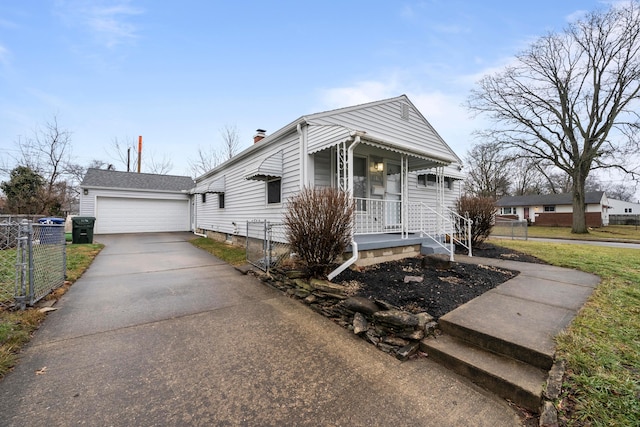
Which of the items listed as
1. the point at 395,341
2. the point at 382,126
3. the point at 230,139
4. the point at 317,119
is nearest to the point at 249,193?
the point at 317,119

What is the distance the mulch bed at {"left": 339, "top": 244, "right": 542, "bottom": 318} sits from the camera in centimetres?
A: 375

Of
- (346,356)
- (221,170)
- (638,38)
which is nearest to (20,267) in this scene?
(346,356)

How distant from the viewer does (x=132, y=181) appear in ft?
56.0

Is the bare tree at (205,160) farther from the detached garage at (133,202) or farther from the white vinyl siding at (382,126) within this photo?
the white vinyl siding at (382,126)

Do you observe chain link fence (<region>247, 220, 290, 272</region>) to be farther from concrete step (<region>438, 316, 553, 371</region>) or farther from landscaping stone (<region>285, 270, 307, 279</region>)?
concrete step (<region>438, 316, 553, 371</region>)

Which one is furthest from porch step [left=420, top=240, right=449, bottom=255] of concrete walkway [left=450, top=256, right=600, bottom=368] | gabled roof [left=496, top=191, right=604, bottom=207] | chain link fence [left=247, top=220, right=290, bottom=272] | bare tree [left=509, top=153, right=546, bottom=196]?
bare tree [left=509, top=153, right=546, bottom=196]

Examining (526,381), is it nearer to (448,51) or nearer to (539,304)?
(539,304)

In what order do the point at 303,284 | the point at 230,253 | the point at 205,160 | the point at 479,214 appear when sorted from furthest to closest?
the point at 205,160
the point at 230,253
the point at 479,214
the point at 303,284

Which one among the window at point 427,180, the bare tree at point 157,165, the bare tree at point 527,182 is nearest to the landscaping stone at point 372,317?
the window at point 427,180

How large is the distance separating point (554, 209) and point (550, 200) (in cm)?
121

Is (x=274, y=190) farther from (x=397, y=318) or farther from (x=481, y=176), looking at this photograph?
(x=481, y=176)

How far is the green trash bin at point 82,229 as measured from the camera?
35.4ft

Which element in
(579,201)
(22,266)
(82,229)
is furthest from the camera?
(579,201)

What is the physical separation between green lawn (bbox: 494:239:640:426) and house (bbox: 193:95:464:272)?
128 inches
